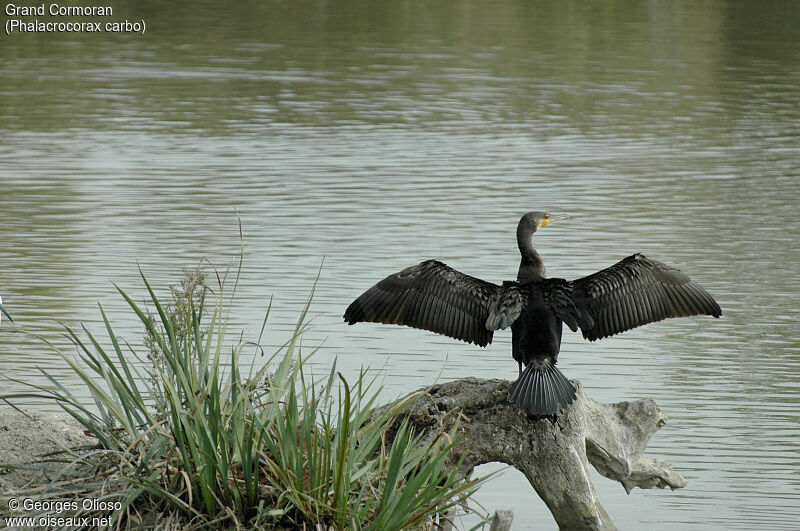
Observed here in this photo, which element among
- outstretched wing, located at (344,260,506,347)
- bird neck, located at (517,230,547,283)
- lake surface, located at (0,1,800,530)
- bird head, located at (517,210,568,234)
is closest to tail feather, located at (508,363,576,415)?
lake surface, located at (0,1,800,530)

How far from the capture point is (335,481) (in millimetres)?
5621

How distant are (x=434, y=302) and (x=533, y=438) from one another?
869mm

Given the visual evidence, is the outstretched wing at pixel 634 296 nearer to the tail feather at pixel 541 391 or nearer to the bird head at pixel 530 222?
the bird head at pixel 530 222

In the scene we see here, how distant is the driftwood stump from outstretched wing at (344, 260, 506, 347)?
401 mm

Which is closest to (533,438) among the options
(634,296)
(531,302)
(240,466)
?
(531,302)

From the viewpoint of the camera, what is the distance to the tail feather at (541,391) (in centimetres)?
660

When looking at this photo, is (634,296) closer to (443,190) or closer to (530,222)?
(530,222)

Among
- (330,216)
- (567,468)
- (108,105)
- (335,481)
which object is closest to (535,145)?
(330,216)

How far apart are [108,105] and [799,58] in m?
13.0

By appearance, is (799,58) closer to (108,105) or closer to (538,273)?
(108,105)

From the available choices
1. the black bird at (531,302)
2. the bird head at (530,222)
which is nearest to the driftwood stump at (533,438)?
the black bird at (531,302)

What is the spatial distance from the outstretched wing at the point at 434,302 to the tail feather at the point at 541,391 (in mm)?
538

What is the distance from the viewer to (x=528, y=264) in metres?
7.46

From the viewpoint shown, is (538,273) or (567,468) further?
(538,273)
